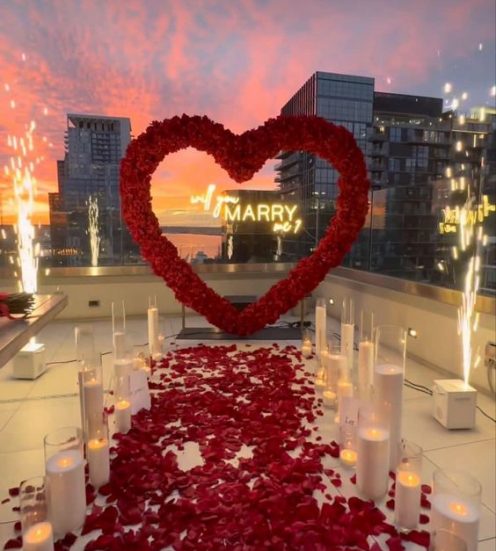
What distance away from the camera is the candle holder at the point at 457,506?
1345 millimetres

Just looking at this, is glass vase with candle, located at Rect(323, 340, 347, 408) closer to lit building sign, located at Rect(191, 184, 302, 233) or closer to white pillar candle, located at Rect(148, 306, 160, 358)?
white pillar candle, located at Rect(148, 306, 160, 358)

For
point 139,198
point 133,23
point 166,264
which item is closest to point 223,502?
point 166,264

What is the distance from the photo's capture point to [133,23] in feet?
15.6

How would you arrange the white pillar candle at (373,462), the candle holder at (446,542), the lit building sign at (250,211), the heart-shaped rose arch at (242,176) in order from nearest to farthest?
the candle holder at (446,542), the white pillar candle at (373,462), the heart-shaped rose arch at (242,176), the lit building sign at (250,211)

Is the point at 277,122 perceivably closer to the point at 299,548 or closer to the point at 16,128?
the point at 16,128

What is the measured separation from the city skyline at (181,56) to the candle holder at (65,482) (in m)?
3.14

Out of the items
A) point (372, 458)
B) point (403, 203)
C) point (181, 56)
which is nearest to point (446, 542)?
point (372, 458)

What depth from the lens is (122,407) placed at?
2.48 meters

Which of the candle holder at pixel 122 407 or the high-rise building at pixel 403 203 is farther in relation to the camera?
the high-rise building at pixel 403 203

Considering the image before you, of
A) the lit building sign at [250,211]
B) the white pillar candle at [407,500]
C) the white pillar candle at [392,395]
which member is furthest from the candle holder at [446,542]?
the lit building sign at [250,211]

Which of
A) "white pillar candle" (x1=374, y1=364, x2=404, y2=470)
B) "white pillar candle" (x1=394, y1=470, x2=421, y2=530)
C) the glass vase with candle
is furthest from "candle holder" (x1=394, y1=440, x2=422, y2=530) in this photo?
the glass vase with candle

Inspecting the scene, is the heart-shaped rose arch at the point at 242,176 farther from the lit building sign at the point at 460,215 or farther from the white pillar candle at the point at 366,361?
the white pillar candle at the point at 366,361

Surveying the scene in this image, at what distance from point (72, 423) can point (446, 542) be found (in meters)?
2.33

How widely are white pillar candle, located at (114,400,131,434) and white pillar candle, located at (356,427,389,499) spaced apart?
1434 mm
